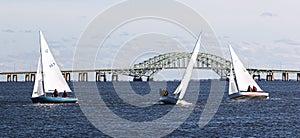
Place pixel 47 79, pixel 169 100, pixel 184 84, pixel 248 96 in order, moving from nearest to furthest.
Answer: pixel 184 84, pixel 169 100, pixel 47 79, pixel 248 96

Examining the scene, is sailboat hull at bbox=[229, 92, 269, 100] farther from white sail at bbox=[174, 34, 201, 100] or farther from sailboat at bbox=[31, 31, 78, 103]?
sailboat at bbox=[31, 31, 78, 103]

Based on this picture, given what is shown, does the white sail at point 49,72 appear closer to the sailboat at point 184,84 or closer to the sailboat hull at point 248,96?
the sailboat at point 184,84

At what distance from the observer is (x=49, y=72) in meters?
76.3

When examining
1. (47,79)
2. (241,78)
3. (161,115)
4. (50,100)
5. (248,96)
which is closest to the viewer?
(161,115)

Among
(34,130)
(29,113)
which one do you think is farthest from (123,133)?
(29,113)

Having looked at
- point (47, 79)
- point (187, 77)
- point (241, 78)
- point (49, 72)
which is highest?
point (49, 72)

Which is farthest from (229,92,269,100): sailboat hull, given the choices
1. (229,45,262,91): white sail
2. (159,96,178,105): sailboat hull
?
(159,96,178,105): sailboat hull

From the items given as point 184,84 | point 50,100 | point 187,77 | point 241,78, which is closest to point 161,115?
point 184,84

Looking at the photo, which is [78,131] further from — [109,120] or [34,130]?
[109,120]

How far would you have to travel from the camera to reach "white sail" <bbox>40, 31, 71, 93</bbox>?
7575 cm

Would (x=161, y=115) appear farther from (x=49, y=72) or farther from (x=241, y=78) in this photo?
(x=241, y=78)

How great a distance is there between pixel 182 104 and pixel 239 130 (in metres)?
24.5

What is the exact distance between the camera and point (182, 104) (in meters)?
A: 73.6

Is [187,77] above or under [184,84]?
above
